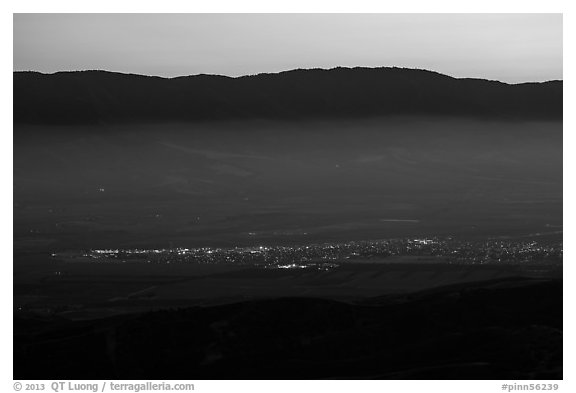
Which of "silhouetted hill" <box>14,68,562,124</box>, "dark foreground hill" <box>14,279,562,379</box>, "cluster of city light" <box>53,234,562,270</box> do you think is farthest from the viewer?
"silhouetted hill" <box>14,68,562,124</box>

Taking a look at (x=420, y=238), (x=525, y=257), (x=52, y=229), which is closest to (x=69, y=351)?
(x=52, y=229)

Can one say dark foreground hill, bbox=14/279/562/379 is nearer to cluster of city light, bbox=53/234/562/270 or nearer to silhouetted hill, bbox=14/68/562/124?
cluster of city light, bbox=53/234/562/270

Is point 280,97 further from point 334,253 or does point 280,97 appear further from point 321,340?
point 321,340

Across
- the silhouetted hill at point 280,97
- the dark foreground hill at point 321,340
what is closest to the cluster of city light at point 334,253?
the dark foreground hill at point 321,340

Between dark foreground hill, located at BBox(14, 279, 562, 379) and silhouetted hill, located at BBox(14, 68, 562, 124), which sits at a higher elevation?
silhouetted hill, located at BBox(14, 68, 562, 124)

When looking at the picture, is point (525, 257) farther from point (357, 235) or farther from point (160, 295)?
point (160, 295)

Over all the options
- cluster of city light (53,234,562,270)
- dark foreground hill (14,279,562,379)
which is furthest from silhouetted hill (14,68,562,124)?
dark foreground hill (14,279,562,379)
